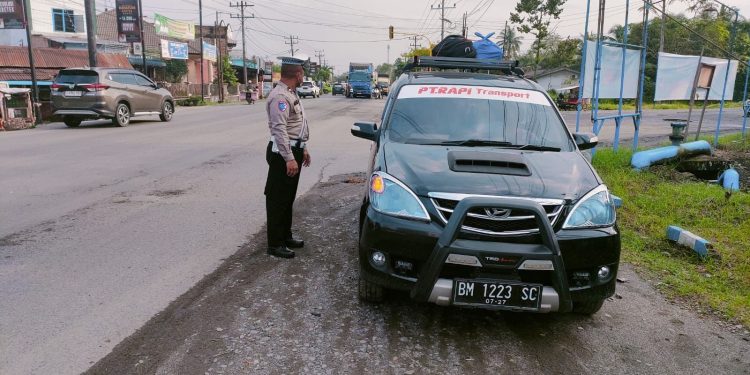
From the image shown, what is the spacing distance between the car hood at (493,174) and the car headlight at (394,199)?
0.05 meters

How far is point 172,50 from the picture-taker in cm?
3941

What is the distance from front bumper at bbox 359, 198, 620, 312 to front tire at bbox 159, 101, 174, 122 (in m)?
16.7

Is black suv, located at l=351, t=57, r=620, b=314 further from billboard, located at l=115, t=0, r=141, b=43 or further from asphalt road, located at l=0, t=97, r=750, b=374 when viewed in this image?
billboard, located at l=115, t=0, r=141, b=43

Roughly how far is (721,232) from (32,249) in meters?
6.97

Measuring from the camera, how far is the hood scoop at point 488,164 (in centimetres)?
365

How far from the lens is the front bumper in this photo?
3.20m

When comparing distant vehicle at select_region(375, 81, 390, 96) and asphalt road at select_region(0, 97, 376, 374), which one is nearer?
asphalt road at select_region(0, 97, 376, 374)

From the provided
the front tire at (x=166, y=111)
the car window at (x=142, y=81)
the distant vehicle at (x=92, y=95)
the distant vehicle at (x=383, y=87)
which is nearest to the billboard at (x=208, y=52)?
the distant vehicle at (x=383, y=87)

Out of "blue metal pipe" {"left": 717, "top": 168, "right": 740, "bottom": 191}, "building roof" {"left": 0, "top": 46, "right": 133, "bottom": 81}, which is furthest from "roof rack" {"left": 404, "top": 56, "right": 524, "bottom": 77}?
"building roof" {"left": 0, "top": 46, "right": 133, "bottom": 81}

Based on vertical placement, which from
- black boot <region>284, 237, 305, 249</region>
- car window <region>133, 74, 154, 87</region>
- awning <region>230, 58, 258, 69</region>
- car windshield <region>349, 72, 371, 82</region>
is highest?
awning <region>230, 58, 258, 69</region>

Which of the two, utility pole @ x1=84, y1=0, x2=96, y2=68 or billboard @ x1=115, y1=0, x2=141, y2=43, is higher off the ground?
billboard @ x1=115, y1=0, x2=141, y2=43

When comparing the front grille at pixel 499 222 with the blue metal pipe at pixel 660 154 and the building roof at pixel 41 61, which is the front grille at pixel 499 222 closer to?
the blue metal pipe at pixel 660 154

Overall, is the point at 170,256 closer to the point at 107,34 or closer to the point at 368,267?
the point at 368,267

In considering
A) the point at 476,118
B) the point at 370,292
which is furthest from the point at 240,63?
Result: the point at 370,292
